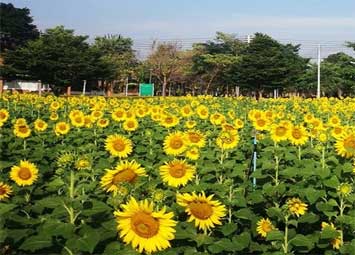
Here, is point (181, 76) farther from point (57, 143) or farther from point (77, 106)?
point (57, 143)

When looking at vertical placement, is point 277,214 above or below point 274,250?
above

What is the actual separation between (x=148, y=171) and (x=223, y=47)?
37.4 meters

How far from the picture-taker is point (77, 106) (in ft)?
27.6

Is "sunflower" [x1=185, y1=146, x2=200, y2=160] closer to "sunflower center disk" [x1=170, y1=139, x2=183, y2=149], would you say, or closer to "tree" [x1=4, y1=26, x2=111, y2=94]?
"sunflower center disk" [x1=170, y1=139, x2=183, y2=149]

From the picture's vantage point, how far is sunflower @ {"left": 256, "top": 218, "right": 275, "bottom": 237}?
2570 millimetres

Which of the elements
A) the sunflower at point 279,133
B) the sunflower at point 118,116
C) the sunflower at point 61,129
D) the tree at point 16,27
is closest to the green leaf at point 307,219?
the sunflower at point 279,133

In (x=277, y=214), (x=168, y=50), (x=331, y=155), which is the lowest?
(x=277, y=214)

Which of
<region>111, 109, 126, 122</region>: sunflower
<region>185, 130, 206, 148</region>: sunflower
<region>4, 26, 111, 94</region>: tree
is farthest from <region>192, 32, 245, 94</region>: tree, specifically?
<region>185, 130, 206, 148</region>: sunflower

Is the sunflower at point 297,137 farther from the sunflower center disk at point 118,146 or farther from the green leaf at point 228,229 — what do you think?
the green leaf at point 228,229

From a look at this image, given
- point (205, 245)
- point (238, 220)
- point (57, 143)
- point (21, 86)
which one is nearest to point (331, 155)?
point (238, 220)

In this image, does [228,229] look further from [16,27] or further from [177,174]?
[16,27]

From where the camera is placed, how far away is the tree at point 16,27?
109 feet

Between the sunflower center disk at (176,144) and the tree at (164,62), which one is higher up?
the tree at (164,62)

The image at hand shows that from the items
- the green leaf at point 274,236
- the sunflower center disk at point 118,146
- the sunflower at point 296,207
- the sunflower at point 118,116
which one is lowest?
the green leaf at point 274,236
